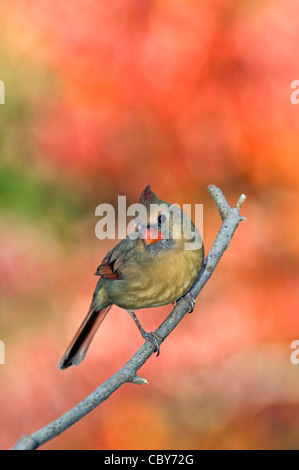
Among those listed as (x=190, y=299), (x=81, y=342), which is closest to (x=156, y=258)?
(x=190, y=299)

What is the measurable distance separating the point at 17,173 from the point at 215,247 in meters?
1.89

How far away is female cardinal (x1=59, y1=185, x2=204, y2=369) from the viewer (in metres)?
2.01

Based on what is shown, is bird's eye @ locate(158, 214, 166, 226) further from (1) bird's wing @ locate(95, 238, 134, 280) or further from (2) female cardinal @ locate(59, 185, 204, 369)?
(1) bird's wing @ locate(95, 238, 134, 280)

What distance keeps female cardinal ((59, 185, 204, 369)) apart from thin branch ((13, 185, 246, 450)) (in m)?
0.06

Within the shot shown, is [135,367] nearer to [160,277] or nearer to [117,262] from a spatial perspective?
[160,277]

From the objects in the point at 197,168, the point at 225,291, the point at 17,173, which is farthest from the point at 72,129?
the point at 225,291

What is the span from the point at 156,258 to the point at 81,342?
0.57 m

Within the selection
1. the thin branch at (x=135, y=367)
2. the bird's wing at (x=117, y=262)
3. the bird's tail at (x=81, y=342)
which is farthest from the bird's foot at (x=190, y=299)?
the bird's tail at (x=81, y=342)

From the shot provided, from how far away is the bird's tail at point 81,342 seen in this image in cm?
244

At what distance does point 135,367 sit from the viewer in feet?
6.17

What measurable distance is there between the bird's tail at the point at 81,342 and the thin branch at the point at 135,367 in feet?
1.58

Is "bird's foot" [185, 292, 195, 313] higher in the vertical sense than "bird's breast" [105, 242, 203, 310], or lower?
lower

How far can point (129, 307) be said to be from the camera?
7.55 feet

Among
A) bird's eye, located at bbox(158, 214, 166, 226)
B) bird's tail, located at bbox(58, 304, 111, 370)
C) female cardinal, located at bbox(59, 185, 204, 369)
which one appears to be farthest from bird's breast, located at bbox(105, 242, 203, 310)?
bird's tail, located at bbox(58, 304, 111, 370)
